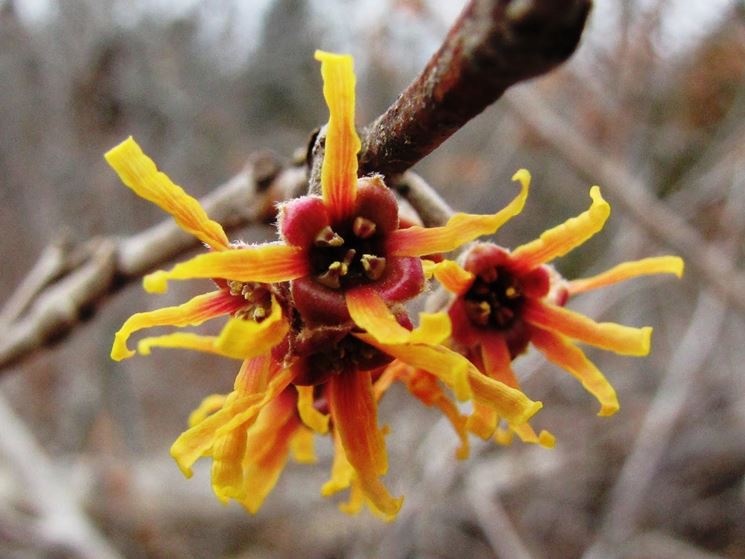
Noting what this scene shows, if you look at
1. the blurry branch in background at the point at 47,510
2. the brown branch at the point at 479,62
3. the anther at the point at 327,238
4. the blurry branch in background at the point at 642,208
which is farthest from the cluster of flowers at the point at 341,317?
the blurry branch in background at the point at 642,208

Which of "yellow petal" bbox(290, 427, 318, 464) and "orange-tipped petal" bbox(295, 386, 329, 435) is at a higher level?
"yellow petal" bbox(290, 427, 318, 464)

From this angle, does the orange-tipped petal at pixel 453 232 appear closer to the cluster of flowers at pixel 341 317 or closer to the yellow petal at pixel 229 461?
the cluster of flowers at pixel 341 317

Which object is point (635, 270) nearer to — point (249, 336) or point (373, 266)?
point (373, 266)

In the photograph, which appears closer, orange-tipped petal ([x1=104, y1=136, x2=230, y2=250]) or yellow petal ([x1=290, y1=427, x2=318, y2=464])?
orange-tipped petal ([x1=104, y1=136, x2=230, y2=250])

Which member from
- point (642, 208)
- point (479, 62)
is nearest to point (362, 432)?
point (479, 62)

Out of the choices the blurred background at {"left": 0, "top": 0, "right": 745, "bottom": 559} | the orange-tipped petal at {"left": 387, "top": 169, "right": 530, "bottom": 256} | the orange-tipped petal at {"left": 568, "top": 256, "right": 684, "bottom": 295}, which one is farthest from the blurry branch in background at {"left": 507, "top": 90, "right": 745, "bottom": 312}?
the orange-tipped petal at {"left": 387, "top": 169, "right": 530, "bottom": 256}

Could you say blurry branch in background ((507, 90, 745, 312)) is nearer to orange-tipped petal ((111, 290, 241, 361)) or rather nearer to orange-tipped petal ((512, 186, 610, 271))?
→ orange-tipped petal ((512, 186, 610, 271))
